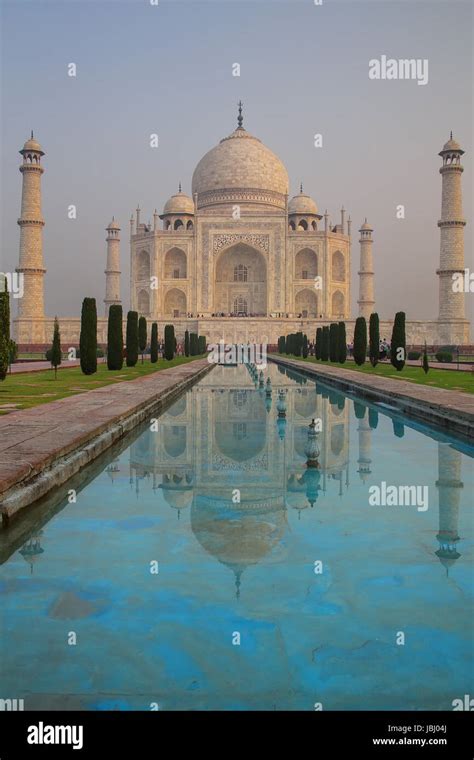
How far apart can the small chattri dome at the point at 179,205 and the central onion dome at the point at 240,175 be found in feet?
2.44

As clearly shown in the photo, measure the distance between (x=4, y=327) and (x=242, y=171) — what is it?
38.3 meters

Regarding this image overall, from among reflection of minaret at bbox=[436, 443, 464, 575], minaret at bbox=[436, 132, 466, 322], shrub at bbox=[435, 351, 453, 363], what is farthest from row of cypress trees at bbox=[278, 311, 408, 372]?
minaret at bbox=[436, 132, 466, 322]

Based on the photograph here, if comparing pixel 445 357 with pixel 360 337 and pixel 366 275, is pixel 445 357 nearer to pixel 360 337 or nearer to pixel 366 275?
pixel 360 337

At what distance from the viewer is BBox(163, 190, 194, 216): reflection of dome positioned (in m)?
46.5

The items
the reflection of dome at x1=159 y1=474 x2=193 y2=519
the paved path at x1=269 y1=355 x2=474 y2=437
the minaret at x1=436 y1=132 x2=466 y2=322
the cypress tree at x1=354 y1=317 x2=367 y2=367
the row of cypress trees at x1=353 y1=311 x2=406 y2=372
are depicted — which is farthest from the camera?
the minaret at x1=436 y1=132 x2=466 y2=322

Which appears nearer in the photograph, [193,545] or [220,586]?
[220,586]

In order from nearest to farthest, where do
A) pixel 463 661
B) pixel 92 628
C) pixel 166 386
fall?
pixel 463 661, pixel 92 628, pixel 166 386

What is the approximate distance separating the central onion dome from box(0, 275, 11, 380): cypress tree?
36.6m

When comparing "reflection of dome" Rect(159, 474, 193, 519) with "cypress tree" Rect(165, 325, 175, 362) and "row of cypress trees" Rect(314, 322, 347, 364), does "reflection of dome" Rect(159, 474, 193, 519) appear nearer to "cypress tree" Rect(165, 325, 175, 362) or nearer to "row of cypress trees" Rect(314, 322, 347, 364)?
"row of cypress trees" Rect(314, 322, 347, 364)

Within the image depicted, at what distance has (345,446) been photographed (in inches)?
255

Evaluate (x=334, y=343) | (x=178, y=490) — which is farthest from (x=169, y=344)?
(x=178, y=490)
